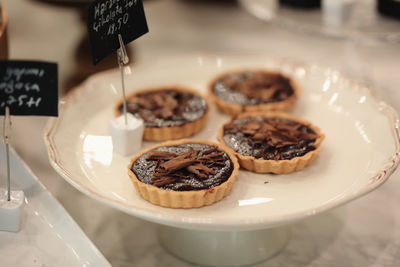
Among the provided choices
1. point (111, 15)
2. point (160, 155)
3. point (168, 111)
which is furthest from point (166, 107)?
point (111, 15)

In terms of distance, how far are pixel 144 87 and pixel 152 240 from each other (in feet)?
2.25

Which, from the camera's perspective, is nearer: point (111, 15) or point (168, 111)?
point (111, 15)

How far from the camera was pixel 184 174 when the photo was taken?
4.77 feet

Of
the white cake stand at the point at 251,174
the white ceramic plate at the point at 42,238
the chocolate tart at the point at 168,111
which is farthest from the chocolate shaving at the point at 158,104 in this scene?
the white ceramic plate at the point at 42,238

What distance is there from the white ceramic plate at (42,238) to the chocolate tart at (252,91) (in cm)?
76

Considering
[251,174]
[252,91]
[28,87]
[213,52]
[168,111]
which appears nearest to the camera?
[28,87]

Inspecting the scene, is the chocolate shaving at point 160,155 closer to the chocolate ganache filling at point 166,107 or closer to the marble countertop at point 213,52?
the chocolate ganache filling at point 166,107

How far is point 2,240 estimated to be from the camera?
1394mm

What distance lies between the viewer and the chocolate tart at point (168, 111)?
1.76 m

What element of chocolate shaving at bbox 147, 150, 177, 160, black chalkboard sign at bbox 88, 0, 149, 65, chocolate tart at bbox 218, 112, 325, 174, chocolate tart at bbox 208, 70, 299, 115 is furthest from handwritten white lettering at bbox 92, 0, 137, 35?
chocolate tart at bbox 208, 70, 299, 115

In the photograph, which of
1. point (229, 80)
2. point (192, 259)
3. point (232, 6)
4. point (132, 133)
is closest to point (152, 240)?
point (192, 259)

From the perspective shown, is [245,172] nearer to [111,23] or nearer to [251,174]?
[251,174]

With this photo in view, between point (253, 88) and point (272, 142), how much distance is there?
44cm

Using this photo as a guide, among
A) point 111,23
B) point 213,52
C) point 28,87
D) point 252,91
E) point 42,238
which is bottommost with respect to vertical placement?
point 213,52
